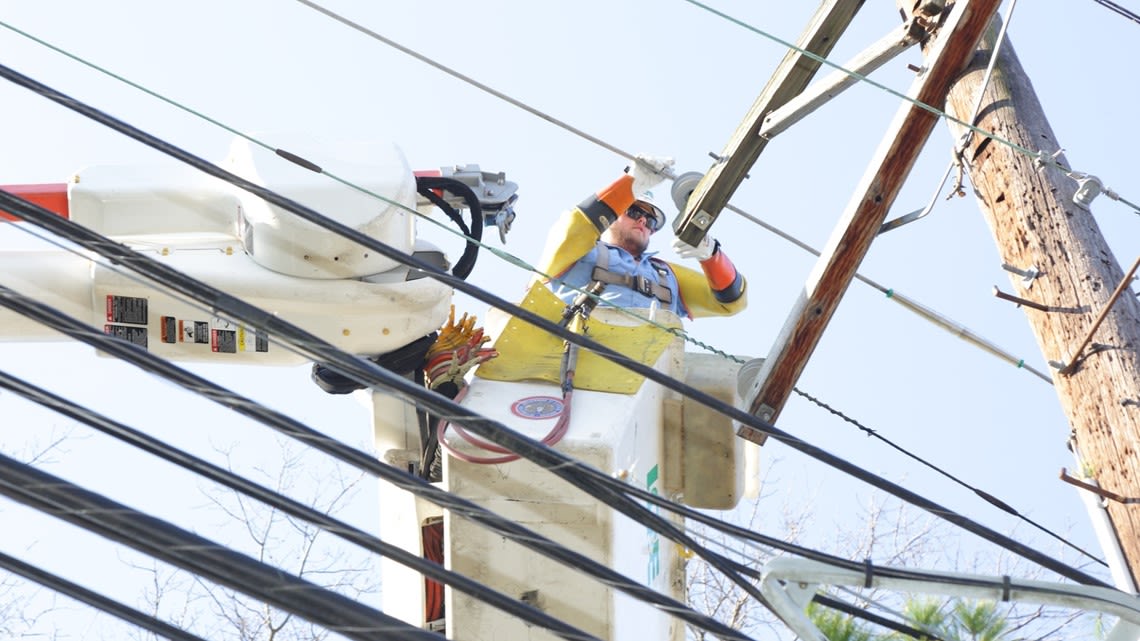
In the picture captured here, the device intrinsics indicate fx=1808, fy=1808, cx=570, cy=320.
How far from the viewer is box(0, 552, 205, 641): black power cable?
4039 millimetres

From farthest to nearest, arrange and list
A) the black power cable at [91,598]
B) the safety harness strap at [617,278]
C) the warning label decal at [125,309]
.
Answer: the safety harness strap at [617,278]
the warning label decal at [125,309]
the black power cable at [91,598]

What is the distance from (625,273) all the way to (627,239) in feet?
1.71

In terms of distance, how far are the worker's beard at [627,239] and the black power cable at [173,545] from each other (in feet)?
18.2

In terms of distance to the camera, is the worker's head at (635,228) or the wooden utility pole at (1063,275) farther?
the worker's head at (635,228)

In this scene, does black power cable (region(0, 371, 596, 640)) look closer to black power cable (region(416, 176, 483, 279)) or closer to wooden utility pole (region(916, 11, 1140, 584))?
wooden utility pole (region(916, 11, 1140, 584))

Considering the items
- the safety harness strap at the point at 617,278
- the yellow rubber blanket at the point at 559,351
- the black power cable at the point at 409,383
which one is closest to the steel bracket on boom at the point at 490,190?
the yellow rubber blanket at the point at 559,351

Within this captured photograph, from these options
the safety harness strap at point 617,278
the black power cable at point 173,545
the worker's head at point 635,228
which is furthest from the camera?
the worker's head at point 635,228

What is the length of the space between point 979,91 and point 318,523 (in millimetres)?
3238

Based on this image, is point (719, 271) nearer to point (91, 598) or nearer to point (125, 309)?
point (125, 309)

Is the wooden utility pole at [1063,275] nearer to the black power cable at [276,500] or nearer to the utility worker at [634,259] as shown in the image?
the utility worker at [634,259]

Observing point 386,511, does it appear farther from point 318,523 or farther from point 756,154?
point 318,523

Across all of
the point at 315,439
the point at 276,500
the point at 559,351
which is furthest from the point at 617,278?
the point at 276,500

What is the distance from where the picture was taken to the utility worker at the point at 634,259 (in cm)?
802

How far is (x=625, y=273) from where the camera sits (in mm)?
8812
